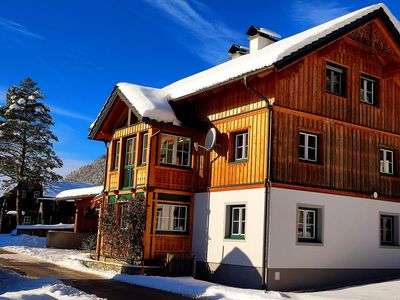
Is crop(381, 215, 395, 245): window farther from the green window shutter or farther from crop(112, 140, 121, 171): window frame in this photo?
crop(112, 140, 121, 171): window frame

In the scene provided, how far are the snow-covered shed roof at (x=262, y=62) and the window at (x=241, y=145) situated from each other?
2.02m

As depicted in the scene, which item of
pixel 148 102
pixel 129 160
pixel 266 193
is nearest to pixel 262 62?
pixel 266 193

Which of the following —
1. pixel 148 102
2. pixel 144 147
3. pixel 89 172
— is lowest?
pixel 144 147

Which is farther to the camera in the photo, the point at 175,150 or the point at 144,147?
the point at 144,147

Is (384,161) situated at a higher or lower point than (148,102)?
lower

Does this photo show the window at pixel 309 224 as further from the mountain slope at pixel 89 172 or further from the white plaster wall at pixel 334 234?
the mountain slope at pixel 89 172

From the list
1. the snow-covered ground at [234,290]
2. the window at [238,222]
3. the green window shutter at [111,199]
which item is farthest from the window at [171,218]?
the green window shutter at [111,199]

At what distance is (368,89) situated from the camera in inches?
780

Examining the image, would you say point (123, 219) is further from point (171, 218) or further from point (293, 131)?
point (293, 131)

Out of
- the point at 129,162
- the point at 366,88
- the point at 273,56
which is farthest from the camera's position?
the point at 129,162

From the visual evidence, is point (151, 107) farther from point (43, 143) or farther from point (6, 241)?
point (43, 143)

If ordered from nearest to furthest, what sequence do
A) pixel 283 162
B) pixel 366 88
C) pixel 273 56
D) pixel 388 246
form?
pixel 273 56, pixel 283 162, pixel 388 246, pixel 366 88

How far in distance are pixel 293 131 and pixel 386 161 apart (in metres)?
5.16

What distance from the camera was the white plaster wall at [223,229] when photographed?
16359mm
